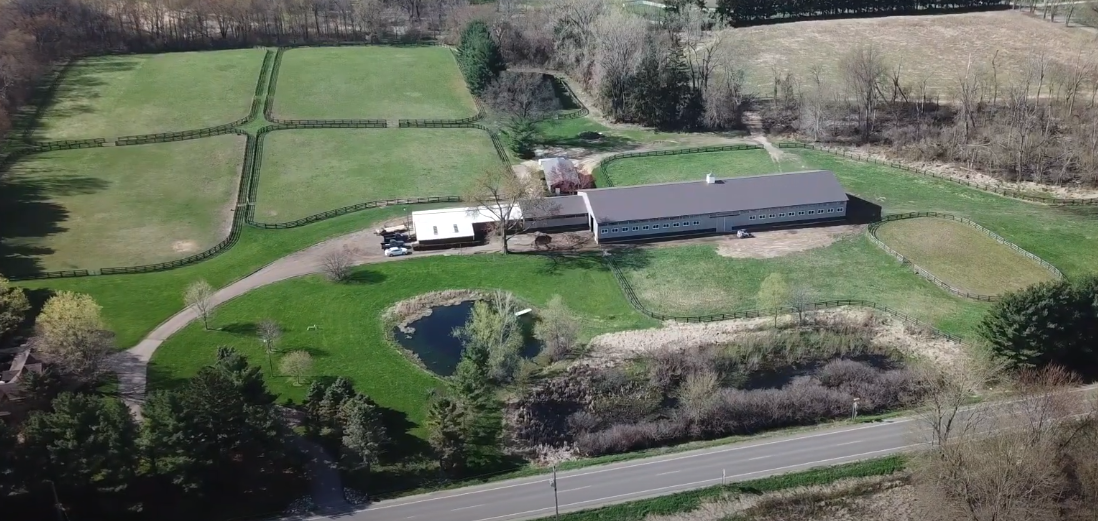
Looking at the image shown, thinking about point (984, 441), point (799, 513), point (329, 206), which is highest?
point (329, 206)

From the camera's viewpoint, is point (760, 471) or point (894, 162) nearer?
point (760, 471)

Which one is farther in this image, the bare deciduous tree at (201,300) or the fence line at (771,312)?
the fence line at (771,312)

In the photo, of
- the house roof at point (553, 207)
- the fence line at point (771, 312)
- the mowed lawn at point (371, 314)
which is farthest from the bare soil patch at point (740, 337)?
the house roof at point (553, 207)

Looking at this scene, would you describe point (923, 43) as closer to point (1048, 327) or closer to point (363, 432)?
point (1048, 327)

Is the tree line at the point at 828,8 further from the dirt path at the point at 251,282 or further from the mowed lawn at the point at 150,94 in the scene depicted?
the dirt path at the point at 251,282

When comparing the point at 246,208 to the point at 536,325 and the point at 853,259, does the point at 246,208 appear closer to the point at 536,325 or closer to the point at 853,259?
the point at 536,325

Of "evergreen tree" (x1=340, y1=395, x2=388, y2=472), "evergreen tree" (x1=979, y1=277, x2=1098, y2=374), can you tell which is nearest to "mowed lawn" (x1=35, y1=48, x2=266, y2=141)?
"evergreen tree" (x1=340, y1=395, x2=388, y2=472)

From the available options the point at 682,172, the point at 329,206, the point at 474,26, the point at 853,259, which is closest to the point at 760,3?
the point at 474,26

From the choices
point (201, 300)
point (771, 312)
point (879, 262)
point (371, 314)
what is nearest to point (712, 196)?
point (879, 262)
